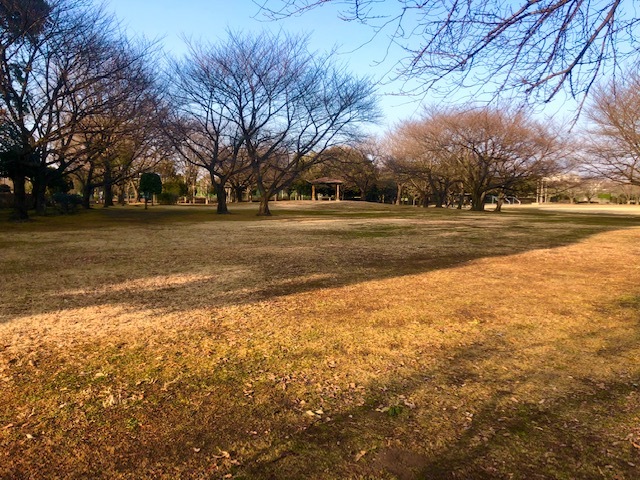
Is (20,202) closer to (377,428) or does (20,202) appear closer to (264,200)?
(264,200)

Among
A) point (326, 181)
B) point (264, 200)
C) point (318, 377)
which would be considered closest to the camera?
point (318, 377)

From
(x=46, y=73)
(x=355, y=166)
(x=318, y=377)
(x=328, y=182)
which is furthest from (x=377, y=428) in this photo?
(x=328, y=182)

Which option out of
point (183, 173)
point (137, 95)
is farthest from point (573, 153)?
point (183, 173)

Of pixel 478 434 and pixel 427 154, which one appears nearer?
pixel 478 434

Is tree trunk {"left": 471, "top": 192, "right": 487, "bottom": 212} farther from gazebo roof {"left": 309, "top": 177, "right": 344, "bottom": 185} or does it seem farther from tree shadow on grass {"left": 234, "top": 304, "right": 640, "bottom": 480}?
tree shadow on grass {"left": 234, "top": 304, "right": 640, "bottom": 480}

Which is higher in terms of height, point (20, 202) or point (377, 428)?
point (20, 202)

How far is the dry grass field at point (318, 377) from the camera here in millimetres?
1889

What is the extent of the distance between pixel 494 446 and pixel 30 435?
2274 millimetres

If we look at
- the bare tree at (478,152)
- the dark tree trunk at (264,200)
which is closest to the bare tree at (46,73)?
the dark tree trunk at (264,200)

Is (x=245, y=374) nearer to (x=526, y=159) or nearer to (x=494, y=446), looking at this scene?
(x=494, y=446)

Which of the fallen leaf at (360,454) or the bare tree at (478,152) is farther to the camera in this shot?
the bare tree at (478,152)

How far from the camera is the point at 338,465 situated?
183 cm

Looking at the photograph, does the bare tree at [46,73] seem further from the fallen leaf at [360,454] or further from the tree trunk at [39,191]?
the fallen leaf at [360,454]

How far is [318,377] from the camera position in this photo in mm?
2719
